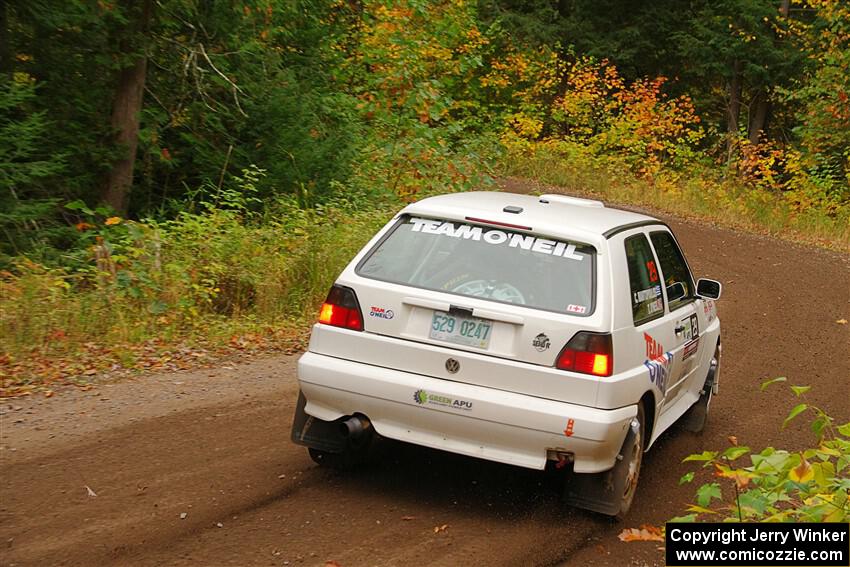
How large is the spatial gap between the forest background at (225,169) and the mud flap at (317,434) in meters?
2.95

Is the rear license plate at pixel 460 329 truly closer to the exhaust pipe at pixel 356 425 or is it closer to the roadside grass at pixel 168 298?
the exhaust pipe at pixel 356 425

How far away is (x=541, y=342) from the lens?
5.66m

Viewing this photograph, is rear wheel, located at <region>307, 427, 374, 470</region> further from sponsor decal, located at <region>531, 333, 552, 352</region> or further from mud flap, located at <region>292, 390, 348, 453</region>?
sponsor decal, located at <region>531, 333, 552, 352</region>

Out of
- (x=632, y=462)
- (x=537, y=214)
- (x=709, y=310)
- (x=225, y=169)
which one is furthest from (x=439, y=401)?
(x=225, y=169)

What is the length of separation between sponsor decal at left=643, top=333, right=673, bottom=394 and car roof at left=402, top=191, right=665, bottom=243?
0.76 meters

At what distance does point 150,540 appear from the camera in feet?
17.0

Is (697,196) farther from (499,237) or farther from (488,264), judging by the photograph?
(488,264)

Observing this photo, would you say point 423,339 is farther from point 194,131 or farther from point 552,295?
point 194,131

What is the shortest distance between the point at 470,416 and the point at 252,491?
1445mm

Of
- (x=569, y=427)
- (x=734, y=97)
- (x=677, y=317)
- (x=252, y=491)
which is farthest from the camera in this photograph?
(x=734, y=97)

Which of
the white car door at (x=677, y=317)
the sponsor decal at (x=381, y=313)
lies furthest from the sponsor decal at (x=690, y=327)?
the sponsor decal at (x=381, y=313)

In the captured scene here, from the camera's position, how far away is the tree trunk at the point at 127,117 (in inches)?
576

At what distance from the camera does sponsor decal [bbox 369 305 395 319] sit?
5926 mm

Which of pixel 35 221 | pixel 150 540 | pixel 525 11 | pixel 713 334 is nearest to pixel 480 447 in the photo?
pixel 150 540
